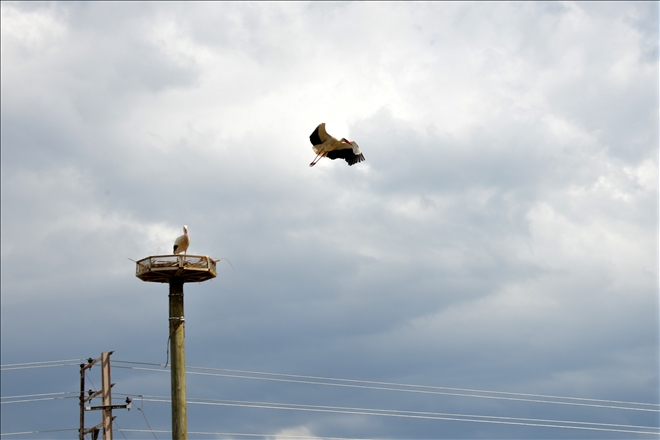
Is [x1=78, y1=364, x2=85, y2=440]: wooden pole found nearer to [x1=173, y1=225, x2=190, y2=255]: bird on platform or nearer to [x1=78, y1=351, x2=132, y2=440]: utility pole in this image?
[x1=78, y1=351, x2=132, y2=440]: utility pole

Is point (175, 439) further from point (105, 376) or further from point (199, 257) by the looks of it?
point (199, 257)

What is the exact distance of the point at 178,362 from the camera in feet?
116

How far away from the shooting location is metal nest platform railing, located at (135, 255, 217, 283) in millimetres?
34656

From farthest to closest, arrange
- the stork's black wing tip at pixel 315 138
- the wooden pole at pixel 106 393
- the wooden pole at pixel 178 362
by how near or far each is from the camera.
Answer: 1. the stork's black wing tip at pixel 315 138
2. the wooden pole at pixel 106 393
3. the wooden pole at pixel 178 362

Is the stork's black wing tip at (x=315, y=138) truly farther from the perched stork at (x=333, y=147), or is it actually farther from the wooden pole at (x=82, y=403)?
the wooden pole at (x=82, y=403)

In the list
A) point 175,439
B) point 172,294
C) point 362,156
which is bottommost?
point 175,439

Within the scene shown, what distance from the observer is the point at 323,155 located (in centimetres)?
4312

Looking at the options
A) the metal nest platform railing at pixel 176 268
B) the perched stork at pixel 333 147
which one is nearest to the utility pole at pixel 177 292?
the metal nest platform railing at pixel 176 268

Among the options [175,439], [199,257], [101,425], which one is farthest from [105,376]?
[199,257]

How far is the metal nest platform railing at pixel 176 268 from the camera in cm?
3466

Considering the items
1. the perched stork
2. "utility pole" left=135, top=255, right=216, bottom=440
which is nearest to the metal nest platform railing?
"utility pole" left=135, top=255, right=216, bottom=440

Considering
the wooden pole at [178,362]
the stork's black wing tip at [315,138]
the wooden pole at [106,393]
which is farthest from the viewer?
the stork's black wing tip at [315,138]

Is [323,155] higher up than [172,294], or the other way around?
[323,155]

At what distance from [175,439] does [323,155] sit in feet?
53.6
